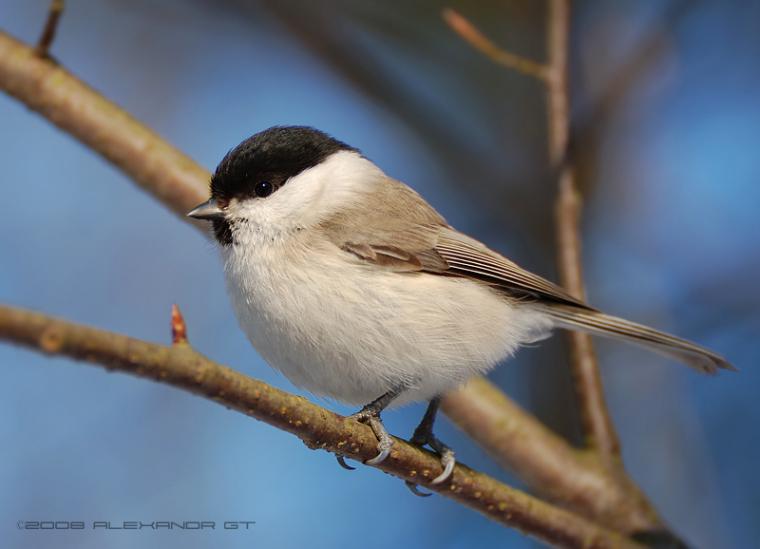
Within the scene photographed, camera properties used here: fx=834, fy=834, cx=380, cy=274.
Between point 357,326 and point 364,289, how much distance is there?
0.34ft

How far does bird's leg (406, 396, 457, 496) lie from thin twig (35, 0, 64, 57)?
1606 millimetres

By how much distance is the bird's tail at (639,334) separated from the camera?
238cm

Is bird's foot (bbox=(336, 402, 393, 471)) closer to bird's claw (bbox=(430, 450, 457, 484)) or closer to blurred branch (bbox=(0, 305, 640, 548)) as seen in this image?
blurred branch (bbox=(0, 305, 640, 548))

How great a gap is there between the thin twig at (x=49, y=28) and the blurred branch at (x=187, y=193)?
0.04 meters

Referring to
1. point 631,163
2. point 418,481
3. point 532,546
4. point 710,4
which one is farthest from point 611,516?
point 710,4

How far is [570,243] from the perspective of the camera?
113 inches

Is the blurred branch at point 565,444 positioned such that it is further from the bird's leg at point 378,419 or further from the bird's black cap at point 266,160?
the bird's black cap at point 266,160

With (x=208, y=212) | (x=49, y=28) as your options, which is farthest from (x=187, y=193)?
(x=49, y=28)

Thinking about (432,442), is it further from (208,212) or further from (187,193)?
(187,193)

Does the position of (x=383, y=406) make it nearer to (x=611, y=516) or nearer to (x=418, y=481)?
(x=418, y=481)

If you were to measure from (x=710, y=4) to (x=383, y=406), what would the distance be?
3361 mm

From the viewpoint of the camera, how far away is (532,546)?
3.68 m

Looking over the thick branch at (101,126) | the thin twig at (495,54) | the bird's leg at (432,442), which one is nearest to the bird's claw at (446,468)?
the bird's leg at (432,442)

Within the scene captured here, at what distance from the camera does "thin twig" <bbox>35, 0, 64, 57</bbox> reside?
97.6 inches
